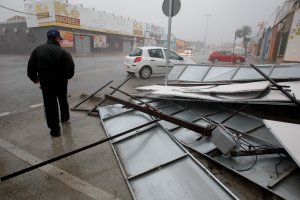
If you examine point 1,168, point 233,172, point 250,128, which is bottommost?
point 1,168

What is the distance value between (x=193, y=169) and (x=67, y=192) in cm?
163

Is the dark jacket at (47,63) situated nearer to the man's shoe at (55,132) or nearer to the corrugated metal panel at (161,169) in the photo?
the man's shoe at (55,132)

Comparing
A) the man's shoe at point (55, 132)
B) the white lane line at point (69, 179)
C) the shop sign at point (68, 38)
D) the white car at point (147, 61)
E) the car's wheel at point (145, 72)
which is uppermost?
the shop sign at point (68, 38)

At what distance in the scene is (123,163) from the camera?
10.1 feet

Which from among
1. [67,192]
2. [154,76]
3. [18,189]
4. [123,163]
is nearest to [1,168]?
[18,189]

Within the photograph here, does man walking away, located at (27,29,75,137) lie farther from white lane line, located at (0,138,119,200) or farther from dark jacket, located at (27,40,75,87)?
white lane line, located at (0,138,119,200)

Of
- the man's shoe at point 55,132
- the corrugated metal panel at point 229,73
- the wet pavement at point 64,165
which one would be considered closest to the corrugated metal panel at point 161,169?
the wet pavement at point 64,165

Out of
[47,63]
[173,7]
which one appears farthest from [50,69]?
[173,7]

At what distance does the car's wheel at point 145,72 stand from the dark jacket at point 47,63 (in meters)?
6.93

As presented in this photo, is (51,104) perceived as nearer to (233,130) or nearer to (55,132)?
(55,132)

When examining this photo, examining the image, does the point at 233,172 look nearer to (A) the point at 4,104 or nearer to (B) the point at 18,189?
(B) the point at 18,189

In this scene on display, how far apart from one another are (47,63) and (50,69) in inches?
4.5

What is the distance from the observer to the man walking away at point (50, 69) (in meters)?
3.65

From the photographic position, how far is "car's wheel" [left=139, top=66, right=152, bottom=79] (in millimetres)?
10719
